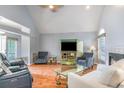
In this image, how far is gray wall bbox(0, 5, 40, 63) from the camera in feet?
7.17

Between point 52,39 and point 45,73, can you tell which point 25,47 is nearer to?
point 52,39

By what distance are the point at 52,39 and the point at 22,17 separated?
1.05 meters

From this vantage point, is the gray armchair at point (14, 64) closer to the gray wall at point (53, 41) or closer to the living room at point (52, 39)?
the living room at point (52, 39)

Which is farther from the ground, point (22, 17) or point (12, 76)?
point (22, 17)

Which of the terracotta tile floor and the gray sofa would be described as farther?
the terracotta tile floor

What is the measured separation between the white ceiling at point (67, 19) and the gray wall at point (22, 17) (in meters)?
0.13

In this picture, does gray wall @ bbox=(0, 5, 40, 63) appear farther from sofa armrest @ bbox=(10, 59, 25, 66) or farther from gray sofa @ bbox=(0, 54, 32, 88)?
gray sofa @ bbox=(0, 54, 32, 88)

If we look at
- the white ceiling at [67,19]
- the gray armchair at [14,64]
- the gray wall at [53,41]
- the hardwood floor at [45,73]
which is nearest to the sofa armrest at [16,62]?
the gray armchair at [14,64]

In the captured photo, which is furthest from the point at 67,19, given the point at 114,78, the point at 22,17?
the point at 114,78

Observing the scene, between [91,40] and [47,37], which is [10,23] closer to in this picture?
[47,37]

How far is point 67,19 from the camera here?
13.0 ft

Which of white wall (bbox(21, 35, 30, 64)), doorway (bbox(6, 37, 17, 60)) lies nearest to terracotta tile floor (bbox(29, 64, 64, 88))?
white wall (bbox(21, 35, 30, 64))

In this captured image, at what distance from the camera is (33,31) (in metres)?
2.87

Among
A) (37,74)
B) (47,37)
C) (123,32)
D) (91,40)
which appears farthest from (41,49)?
(91,40)
